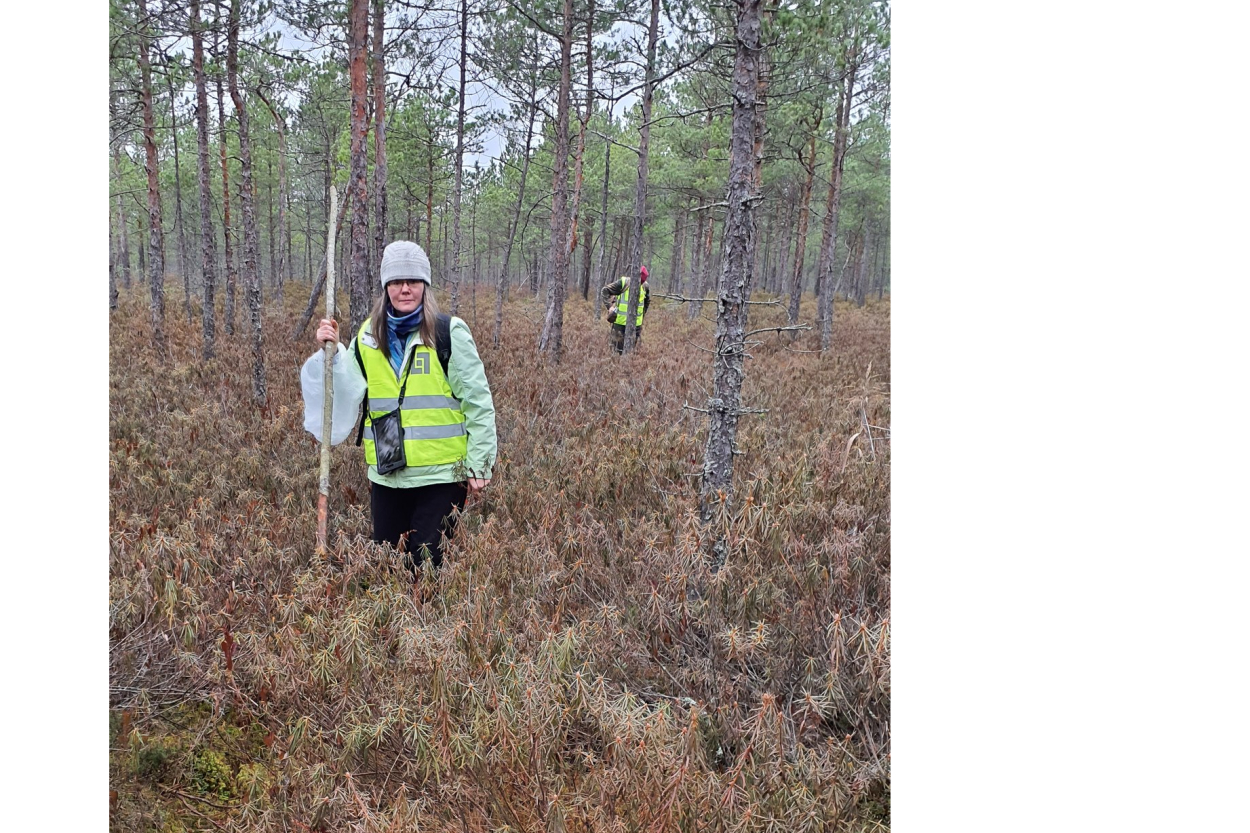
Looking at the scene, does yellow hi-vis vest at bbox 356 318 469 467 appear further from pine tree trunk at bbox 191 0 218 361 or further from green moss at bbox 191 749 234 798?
pine tree trunk at bbox 191 0 218 361

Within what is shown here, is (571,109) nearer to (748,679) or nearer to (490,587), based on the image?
(490,587)

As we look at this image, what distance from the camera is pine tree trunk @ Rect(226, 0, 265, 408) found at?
2.91m

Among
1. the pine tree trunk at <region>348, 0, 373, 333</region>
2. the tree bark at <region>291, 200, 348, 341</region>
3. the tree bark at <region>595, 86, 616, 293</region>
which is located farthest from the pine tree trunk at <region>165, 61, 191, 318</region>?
the tree bark at <region>595, 86, 616, 293</region>

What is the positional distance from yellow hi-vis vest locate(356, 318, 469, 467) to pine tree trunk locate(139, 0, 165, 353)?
1.45 metres

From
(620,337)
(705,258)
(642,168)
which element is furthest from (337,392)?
(705,258)

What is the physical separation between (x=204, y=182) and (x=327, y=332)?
5.46 ft

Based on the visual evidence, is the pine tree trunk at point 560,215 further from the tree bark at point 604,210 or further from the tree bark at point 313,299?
the tree bark at point 313,299

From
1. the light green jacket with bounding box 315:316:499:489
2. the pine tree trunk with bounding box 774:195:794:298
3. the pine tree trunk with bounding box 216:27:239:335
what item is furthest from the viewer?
the pine tree trunk with bounding box 774:195:794:298

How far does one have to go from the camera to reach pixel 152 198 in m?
3.15

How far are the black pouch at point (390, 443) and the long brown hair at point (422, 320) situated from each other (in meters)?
0.29

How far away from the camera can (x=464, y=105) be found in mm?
3332

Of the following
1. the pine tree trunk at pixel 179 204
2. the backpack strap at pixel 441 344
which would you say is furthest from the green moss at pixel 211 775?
the pine tree trunk at pixel 179 204

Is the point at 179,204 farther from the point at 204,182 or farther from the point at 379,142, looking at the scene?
the point at 379,142
